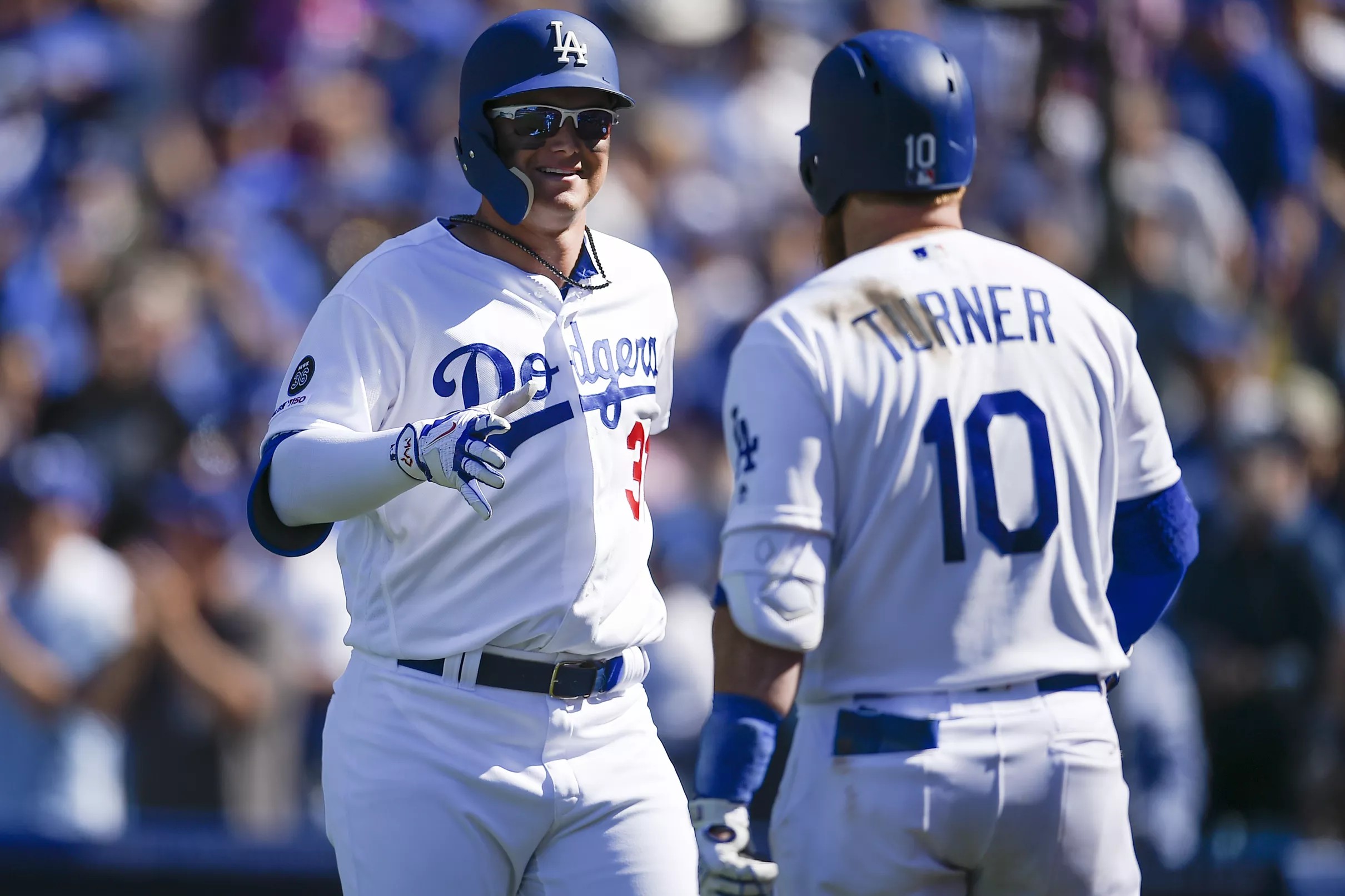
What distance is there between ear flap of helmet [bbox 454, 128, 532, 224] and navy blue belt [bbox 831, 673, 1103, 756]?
1.22 m

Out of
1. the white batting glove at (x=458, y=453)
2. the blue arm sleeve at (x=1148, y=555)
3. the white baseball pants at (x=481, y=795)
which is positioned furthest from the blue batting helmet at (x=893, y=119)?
the white baseball pants at (x=481, y=795)

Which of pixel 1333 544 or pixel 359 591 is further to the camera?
pixel 1333 544

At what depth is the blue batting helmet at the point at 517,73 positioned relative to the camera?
3648 mm

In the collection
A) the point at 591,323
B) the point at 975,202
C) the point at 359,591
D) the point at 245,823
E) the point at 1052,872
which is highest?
the point at 975,202

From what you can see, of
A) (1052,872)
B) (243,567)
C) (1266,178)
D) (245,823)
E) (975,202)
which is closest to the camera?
(1052,872)

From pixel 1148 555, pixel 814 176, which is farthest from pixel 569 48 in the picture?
pixel 1148 555

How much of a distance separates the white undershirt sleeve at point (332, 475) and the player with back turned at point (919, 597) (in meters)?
0.67

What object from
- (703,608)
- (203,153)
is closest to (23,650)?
(703,608)

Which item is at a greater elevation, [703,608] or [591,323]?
[591,323]

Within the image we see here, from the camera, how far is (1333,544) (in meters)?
7.84

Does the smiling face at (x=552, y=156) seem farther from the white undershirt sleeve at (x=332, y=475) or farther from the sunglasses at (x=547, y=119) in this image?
the white undershirt sleeve at (x=332, y=475)

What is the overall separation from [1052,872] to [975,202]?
20.8 feet

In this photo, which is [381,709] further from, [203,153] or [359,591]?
[203,153]

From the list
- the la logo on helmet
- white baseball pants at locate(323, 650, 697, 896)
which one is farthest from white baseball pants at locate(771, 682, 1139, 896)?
the la logo on helmet
